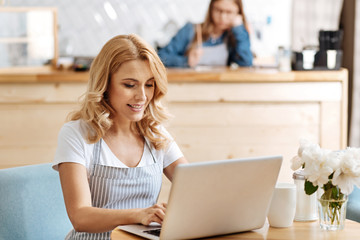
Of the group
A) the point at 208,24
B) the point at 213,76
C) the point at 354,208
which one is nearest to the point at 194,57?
the point at 208,24

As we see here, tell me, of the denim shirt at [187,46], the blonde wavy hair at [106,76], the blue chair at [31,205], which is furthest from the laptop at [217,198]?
the denim shirt at [187,46]

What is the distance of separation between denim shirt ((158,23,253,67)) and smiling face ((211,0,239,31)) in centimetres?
9

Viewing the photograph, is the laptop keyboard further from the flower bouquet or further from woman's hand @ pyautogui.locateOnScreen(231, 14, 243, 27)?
woman's hand @ pyautogui.locateOnScreen(231, 14, 243, 27)

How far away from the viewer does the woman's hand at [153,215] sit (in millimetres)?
1513

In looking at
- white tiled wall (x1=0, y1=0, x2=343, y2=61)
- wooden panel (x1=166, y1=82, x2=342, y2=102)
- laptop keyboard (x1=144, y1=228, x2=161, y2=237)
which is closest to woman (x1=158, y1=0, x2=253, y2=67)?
white tiled wall (x1=0, y1=0, x2=343, y2=61)

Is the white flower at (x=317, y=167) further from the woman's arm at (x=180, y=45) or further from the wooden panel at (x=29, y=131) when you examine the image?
the woman's arm at (x=180, y=45)

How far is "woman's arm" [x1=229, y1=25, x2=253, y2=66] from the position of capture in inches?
180

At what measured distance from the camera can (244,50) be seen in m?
4.61

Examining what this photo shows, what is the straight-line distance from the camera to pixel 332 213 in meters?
1.61

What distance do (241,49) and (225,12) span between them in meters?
0.43

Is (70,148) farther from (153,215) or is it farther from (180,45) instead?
(180,45)

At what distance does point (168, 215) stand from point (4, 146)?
211 cm

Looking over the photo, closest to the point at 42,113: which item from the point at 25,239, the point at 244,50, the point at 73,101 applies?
the point at 73,101

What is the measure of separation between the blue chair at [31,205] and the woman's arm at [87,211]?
11.0 inches
